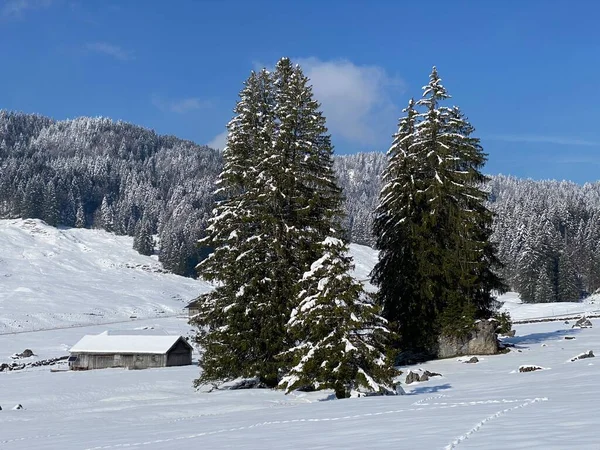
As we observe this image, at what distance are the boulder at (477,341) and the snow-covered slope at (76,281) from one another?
6992 cm

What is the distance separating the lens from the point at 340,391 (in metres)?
23.9

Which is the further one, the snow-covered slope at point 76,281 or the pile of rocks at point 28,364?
the snow-covered slope at point 76,281

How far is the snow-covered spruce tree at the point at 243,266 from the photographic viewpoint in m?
29.7

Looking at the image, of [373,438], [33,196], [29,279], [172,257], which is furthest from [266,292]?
[33,196]

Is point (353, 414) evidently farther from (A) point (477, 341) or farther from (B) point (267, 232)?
(A) point (477, 341)

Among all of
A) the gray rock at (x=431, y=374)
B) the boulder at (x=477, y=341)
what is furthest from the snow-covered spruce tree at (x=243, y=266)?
the boulder at (x=477, y=341)

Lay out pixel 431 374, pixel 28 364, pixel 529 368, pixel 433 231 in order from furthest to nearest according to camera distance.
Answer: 1. pixel 28 364
2. pixel 433 231
3. pixel 431 374
4. pixel 529 368

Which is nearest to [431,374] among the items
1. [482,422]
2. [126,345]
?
[482,422]

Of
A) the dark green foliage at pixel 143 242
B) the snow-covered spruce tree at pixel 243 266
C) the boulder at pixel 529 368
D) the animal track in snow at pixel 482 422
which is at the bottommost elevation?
the boulder at pixel 529 368

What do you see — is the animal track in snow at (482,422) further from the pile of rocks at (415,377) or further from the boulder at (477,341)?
the boulder at (477,341)

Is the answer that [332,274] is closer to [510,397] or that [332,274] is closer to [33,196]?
[510,397]

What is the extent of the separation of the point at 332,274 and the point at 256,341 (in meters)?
7.41

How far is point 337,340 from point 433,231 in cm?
1548

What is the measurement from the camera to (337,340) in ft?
77.6
